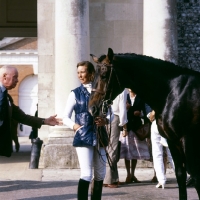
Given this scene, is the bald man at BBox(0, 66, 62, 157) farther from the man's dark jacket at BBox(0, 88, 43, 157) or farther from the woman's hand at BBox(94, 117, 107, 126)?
the woman's hand at BBox(94, 117, 107, 126)

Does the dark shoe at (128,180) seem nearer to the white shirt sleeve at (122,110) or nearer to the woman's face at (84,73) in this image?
the white shirt sleeve at (122,110)

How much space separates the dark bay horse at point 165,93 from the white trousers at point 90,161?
31.4 inches

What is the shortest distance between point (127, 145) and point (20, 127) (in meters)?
27.2

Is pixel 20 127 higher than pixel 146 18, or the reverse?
pixel 146 18

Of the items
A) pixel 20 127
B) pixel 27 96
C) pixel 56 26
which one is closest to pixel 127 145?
pixel 56 26

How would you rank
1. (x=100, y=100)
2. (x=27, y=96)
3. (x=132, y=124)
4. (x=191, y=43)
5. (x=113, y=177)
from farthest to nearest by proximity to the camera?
(x=27, y=96), (x=191, y=43), (x=132, y=124), (x=113, y=177), (x=100, y=100)

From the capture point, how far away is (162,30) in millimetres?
13922

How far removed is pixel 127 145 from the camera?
39.2 ft

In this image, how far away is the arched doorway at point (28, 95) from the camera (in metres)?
40.9

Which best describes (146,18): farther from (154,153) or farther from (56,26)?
(154,153)

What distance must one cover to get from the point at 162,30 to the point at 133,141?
2.93 metres

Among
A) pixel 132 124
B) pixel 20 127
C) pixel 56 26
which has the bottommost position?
pixel 20 127

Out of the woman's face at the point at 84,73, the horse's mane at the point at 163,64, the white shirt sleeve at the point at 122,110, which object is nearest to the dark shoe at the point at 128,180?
the white shirt sleeve at the point at 122,110

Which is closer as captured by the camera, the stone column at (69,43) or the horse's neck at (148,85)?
the horse's neck at (148,85)
